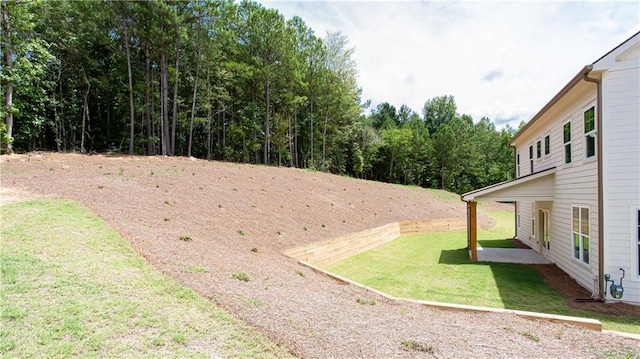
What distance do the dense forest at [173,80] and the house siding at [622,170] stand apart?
60.9 feet

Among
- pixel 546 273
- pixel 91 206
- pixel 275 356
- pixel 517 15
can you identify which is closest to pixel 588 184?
pixel 546 273

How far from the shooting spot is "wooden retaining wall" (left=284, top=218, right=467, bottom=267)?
30.5ft

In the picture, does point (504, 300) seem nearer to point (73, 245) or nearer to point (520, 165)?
point (73, 245)

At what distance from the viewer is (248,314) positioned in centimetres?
393

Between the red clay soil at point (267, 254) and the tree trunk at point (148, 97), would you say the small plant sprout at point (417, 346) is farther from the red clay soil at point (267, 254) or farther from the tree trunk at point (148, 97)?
the tree trunk at point (148, 97)

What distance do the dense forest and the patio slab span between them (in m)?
16.6

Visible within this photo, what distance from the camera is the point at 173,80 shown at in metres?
20.5

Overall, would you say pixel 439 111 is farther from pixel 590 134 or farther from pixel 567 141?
pixel 590 134

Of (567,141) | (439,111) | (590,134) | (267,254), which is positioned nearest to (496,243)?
(567,141)

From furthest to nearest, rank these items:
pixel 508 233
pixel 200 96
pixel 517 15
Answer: pixel 200 96 → pixel 508 233 → pixel 517 15

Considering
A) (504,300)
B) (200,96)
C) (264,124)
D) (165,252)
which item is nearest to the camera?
(165,252)

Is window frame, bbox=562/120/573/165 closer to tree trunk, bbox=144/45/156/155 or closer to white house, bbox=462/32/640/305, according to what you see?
white house, bbox=462/32/640/305

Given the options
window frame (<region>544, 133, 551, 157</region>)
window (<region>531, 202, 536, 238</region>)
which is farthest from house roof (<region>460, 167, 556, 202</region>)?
window (<region>531, 202, 536, 238</region>)

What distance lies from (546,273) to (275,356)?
9.04 meters
